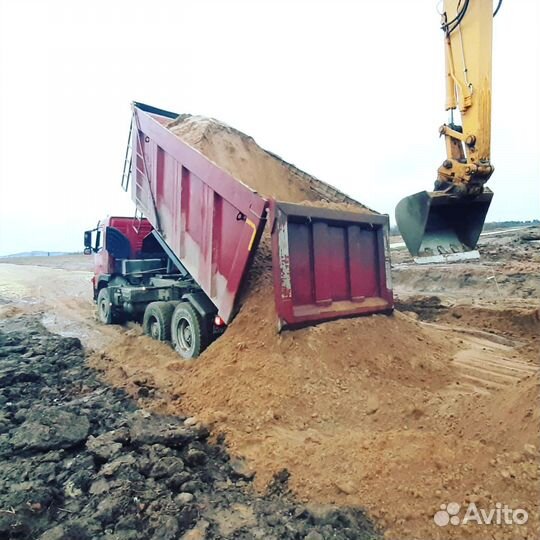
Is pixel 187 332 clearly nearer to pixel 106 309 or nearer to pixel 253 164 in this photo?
pixel 253 164

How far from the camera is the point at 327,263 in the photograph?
4.82 metres

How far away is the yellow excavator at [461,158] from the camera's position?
5266 mm

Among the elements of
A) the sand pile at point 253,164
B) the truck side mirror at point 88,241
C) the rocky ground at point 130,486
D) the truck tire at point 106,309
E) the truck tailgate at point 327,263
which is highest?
the sand pile at point 253,164

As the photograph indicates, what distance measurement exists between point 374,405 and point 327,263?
1698mm

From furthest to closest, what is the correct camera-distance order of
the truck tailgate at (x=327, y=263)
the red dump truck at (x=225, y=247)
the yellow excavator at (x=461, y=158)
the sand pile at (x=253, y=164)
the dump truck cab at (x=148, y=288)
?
the sand pile at (x=253, y=164) → the dump truck cab at (x=148, y=288) → the yellow excavator at (x=461, y=158) → the red dump truck at (x=225, y=247) → the truck tailgate at (x=327, y=263)

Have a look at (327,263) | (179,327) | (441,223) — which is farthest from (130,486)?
(441,223)

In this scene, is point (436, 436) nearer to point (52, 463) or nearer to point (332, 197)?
point (52, 463)

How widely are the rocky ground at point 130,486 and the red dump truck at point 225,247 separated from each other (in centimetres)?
159

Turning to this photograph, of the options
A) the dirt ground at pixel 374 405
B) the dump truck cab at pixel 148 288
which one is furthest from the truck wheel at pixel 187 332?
the dirt ground at pixel 374 405

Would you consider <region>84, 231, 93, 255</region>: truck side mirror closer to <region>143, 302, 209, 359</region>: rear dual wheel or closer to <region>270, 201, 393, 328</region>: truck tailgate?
<region>143, 302, 209, 359</region>: rear dual wheel

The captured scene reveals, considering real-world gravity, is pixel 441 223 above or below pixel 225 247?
above

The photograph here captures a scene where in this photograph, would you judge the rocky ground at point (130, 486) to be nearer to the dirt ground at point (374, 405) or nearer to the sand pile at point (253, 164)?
the dirt ground at point (374, 405)

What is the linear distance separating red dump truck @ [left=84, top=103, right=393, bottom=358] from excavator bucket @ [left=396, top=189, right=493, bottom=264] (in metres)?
0.52

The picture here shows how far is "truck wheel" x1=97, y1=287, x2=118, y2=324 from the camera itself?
8.86 metres
